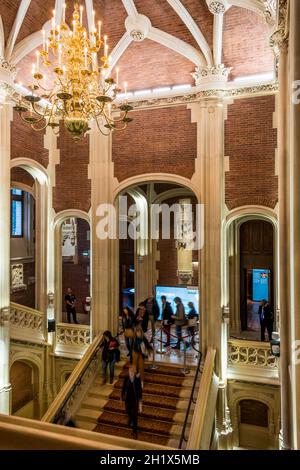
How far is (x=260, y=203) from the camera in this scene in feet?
30.2

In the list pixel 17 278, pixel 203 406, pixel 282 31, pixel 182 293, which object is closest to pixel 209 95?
pixel 282 31

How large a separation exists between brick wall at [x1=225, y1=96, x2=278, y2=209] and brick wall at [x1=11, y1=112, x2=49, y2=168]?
579 centimetres

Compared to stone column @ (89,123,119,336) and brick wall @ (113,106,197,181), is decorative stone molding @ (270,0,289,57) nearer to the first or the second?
brick wall @ (113,106,197,181)

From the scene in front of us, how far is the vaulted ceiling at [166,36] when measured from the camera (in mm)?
8602

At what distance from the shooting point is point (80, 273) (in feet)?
56.7

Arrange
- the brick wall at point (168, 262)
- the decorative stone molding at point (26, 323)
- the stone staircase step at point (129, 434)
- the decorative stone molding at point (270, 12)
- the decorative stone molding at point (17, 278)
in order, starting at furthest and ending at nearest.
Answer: the brick wall at point (168, 262), the decorative stone molding at point (17, 278), the decorative stone molding at point (26, 323), the stone staircase step at point (129, 434), the decorative stone molding at point (270, 12)

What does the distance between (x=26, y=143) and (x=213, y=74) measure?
228 inches

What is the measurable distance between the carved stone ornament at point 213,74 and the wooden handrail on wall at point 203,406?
23.7 ft

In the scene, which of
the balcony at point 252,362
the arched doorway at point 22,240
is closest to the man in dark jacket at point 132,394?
the balcony at point 252,362

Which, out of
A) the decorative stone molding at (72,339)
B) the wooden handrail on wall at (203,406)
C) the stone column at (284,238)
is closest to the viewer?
the stone column at (284,238)

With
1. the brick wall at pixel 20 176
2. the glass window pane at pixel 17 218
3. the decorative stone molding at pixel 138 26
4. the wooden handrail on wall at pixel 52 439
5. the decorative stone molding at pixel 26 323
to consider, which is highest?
the decorative stone molding at pixel 138 26

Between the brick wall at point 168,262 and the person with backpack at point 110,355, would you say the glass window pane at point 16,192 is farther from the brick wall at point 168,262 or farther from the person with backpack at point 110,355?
the person with backpack at point 110,355

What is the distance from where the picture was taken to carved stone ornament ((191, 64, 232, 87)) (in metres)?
9.30
